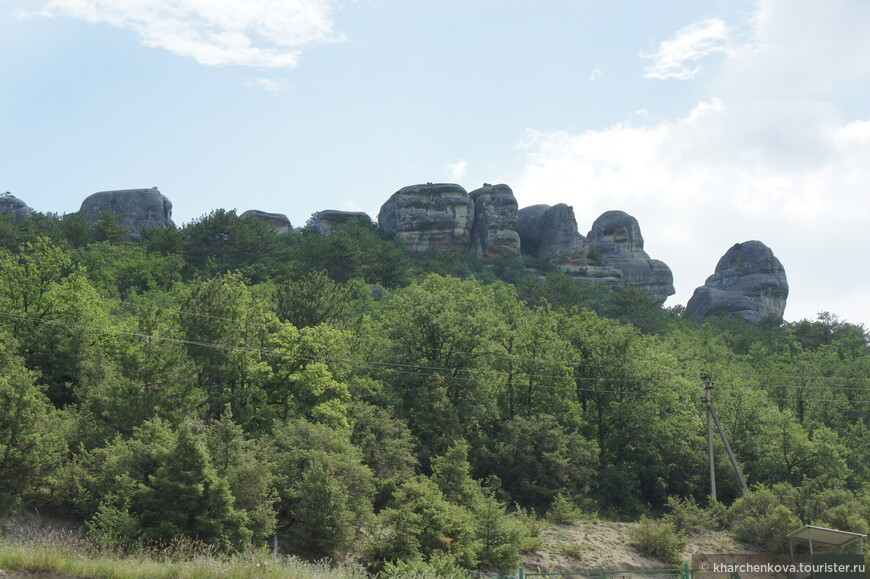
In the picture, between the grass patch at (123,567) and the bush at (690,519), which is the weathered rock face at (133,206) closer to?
the bush at (690,519)

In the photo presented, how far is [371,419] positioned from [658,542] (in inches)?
467

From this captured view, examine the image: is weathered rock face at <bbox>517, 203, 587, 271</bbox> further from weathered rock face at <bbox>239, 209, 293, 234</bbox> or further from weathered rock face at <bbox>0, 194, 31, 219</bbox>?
weathered rock face at <bbox>0, 194, 31, 219</bbox>

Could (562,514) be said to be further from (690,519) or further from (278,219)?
(278,219)

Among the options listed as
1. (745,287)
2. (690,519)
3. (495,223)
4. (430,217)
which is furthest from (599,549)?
(745,287)

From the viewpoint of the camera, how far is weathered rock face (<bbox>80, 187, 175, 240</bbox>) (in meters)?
88.5

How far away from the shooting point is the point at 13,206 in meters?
91.0

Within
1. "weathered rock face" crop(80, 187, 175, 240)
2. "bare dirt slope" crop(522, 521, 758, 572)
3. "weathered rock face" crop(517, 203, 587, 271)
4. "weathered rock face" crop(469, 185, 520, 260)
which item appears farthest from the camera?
"weathered rock face" crop(517, 203, 587, 271)

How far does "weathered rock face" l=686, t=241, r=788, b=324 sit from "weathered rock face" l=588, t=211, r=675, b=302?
5.97 m

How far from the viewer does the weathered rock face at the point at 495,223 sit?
98.1 metres

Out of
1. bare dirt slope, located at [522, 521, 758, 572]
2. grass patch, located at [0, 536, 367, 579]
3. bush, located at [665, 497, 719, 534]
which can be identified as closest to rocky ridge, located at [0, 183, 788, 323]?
bush, located at [665, 497, 719, 534]

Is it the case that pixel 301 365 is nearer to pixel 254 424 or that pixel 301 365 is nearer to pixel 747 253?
pixel 254 424

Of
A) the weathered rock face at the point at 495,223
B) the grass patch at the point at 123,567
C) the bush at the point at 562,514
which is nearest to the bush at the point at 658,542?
the bush at the point at 562,514

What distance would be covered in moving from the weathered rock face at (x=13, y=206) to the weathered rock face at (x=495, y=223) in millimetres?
49704

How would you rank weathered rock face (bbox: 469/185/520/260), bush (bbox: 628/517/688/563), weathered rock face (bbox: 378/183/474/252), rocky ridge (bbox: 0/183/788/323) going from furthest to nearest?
weathered rock face (bbox: 469/185/520/260)
weathered rock face (bbox: 378/183/474/252)
rocky ridge (bbox: 0/183/788/323)
bush (bbox: 628/517/688/563)
